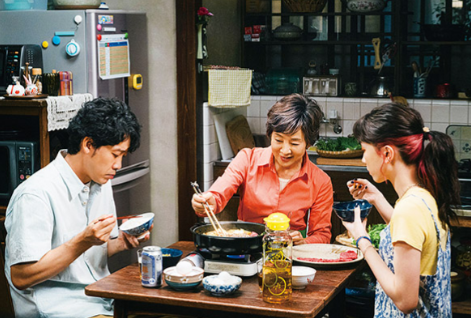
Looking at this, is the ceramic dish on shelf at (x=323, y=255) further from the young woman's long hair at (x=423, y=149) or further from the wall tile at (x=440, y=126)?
the wall tile at (x=440, y=126)

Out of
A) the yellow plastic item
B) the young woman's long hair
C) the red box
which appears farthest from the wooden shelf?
the red box

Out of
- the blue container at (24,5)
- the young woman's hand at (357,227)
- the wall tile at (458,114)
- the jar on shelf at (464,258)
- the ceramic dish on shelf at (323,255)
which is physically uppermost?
the blue container at (24,5)

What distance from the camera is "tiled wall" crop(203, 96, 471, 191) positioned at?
4809mm

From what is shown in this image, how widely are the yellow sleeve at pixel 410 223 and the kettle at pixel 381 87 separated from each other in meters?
3.18

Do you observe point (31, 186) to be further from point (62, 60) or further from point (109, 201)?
point (62, 60)

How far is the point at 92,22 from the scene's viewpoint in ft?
13.1

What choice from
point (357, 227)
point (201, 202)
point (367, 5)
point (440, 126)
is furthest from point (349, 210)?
point (367, 5)

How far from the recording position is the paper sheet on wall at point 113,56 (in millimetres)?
4098

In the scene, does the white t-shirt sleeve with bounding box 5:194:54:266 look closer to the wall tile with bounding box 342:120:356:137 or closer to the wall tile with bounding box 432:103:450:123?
the wall tile with bounding box 342:120:356:137

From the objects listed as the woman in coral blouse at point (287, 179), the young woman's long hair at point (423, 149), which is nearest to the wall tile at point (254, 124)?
the woman in coral blouse at point (287, 179)

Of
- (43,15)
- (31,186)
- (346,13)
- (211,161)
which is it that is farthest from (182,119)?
(31,186)

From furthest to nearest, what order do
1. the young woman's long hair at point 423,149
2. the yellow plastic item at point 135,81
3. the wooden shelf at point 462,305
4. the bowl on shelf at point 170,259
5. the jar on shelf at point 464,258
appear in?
the yellow plastic item at point 135,81, the jar on shelf at point 464,258, the wooden shelf at point 462,305, the bowl on shelf at point 170,259, the young woman's long hair at point 423,149

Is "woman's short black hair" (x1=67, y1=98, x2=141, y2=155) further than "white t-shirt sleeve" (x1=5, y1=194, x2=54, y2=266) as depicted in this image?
Yes

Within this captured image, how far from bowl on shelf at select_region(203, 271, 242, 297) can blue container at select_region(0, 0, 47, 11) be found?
258 centimetres
